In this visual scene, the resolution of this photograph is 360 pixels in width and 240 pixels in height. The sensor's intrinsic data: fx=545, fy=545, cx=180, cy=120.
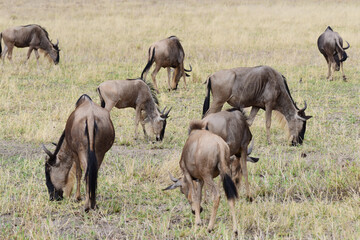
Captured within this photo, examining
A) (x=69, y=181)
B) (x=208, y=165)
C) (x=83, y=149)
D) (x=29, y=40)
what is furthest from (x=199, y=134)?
(x=29, y=40)

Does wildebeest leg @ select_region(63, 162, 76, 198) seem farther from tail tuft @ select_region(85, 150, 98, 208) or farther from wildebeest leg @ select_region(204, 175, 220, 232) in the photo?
wildebeest leg @ select_region(204, 175, 220, 232)

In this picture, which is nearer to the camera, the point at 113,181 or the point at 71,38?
the point at 113,181

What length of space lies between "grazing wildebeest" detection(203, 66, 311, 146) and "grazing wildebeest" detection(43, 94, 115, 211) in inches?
109

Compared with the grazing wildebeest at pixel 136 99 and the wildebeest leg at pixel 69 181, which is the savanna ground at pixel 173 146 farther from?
the grazing wildebeest at pixel 136 99

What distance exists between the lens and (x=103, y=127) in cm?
480

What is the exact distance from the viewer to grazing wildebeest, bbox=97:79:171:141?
25.6 ft

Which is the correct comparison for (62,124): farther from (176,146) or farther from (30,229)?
(30,229)

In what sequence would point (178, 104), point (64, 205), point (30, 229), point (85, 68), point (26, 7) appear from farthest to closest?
point (26, 7)
point (85, 68)
point (178, 104)
point (64, 205)
point (30, 229)

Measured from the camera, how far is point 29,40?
14.4 m

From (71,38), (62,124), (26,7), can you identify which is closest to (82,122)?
(62,124)

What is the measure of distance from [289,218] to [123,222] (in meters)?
1.40

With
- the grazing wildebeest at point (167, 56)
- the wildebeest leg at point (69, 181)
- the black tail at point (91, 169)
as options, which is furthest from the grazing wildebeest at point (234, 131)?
the grazing wildebeest at point (167, 56)

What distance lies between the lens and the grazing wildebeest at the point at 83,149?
4625 millimetres

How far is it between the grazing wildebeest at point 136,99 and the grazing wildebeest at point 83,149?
260cm
